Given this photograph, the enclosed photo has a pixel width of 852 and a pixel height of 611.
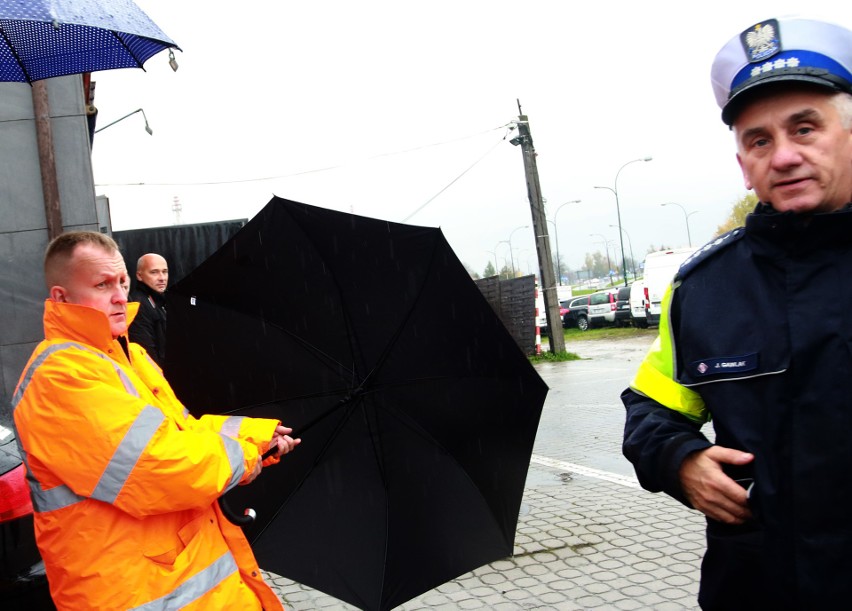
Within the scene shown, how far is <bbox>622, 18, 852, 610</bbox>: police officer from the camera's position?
5.09ft

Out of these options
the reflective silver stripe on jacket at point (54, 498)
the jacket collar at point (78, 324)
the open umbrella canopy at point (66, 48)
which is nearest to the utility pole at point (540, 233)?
Answer: the open umbrella canopy at point (66, 48)

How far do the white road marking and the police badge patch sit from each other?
5.40 metres

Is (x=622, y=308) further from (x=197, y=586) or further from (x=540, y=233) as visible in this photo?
(x=197, y=586)

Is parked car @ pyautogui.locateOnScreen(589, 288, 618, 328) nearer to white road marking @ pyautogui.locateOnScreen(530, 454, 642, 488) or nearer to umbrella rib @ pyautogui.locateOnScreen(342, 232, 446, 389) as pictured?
white road marking @ pyautogui.locateOnScreen(530, 454, 642, 488)

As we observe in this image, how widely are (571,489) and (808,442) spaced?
564cm

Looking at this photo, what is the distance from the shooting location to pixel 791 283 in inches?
64.2

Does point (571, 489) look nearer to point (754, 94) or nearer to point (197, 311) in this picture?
point (197, 311)

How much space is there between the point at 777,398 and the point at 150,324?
201 inches

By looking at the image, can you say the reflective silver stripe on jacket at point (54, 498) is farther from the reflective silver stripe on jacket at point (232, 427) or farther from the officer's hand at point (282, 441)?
the officer's hand at point (282, 441)

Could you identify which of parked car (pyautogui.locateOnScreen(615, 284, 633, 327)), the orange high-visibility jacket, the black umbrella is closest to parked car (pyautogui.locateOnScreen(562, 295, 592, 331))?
parked car (pyautogui.locateOnScreen(615, 284, 633, 327))

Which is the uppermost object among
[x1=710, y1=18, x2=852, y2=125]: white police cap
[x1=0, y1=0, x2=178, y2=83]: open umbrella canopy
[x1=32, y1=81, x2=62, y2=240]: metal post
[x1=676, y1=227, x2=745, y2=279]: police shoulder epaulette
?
[x1=32, y1=81, x2=62, y2=240]: metal post

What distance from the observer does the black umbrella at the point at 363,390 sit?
288 centimetres

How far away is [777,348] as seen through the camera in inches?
63.8

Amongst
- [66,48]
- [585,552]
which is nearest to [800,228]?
[66,48]
